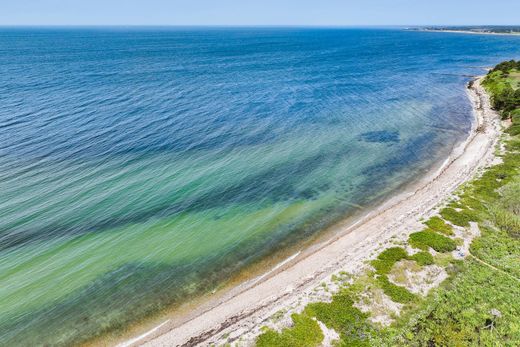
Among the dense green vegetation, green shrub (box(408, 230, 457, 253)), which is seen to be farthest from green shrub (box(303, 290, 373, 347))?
green shrub (box(408, 230, 457, 253))

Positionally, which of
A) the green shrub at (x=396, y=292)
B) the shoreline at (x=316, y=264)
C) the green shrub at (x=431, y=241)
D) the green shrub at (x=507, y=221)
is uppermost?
the green shrub at (x=507, y=221)

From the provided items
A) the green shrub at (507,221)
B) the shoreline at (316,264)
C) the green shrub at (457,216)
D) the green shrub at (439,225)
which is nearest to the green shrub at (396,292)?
the shoreline at (316,264)

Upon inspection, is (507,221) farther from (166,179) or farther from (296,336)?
(166,179)

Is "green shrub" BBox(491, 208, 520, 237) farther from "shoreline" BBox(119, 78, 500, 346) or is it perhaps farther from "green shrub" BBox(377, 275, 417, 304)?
"green shrub" BBox(377, 275, 417, 304)

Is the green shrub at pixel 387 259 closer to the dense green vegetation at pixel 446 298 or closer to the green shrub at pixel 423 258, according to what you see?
the dense green vegetation at pixel 446 298

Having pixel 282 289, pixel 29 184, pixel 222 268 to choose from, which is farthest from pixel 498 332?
pixel 29 184

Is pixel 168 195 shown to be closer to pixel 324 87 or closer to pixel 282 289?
pixel 282 289

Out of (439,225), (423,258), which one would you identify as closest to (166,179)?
(423,258)
